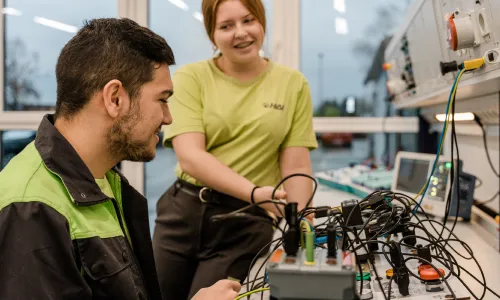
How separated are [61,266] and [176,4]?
2.63 m

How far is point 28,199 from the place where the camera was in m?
0.84

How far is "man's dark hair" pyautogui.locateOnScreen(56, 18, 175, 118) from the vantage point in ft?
3.33

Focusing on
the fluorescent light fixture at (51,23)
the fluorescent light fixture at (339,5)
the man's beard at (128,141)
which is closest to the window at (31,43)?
the fluorescent light fixture at (51,23)

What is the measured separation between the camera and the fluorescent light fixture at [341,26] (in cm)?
313

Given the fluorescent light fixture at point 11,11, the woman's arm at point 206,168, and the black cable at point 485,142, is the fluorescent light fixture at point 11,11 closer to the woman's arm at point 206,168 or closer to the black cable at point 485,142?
the woman's arm at point 206,168

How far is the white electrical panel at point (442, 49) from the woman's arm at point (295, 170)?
20.4 inches

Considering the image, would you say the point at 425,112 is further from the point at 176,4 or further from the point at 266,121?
the point at 176,4

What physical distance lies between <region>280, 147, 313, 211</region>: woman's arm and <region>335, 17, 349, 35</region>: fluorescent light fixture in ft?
5.42

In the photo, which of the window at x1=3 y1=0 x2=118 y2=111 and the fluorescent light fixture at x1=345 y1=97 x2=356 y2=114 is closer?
the fluorescent light fixture at x1=345 y1=97 x2=356 y2=114

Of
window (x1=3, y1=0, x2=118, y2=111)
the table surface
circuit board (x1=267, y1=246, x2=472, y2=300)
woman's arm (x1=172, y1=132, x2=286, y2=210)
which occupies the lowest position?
the table surface

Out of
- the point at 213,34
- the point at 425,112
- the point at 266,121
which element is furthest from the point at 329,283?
the point at 425,112

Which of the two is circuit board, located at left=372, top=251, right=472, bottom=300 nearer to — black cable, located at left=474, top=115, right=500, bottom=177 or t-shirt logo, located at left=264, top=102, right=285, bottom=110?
t-shirt logo, located at left=264, top=102, right=285, bottom=110

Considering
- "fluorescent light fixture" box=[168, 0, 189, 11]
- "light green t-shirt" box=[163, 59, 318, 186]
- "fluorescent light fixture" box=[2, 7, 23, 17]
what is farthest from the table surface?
"fluorescent light fixture" box=[2, 7, 23, 17]

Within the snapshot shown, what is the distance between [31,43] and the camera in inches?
126
